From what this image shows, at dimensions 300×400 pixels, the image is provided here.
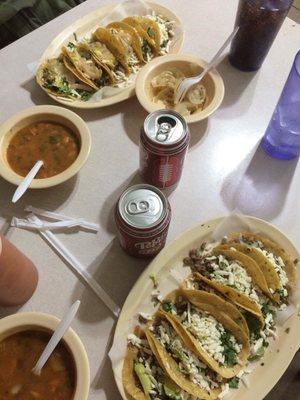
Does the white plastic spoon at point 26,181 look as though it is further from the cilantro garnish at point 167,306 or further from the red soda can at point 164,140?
the cilantro garnish at point 167,306

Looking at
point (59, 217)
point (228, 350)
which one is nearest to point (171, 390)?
point (228, 350)

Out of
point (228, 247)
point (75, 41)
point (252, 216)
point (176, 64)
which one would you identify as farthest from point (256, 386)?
point (75, 41)

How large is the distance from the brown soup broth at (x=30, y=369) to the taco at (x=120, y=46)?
3.08ft

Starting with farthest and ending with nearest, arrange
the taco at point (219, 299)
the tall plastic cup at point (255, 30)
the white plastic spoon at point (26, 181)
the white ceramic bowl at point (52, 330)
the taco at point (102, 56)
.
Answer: the taco at point (102, 56), the tall plastic cup at point (255, 30), the white plastic spoon at point (26, 181), the taco at point (219, 299), the white ceramic bowl at point (52, 330)

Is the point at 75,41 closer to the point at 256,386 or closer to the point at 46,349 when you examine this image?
the point at 46,349

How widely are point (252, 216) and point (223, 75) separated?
0.59 m

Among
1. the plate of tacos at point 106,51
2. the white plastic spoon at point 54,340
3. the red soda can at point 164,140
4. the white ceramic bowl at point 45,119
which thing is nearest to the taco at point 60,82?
the plate of tacos at point 106,51

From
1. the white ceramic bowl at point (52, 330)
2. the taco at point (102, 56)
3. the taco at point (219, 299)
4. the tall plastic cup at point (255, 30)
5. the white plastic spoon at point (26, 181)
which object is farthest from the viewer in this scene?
the taco at point (102, 56)

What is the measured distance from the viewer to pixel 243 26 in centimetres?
126

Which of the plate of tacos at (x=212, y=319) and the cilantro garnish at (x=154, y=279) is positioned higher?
the cilantro garnish at (x=154, y=279)

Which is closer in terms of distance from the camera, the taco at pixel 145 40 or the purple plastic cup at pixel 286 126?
the purple plastic cup at pixel 286 126

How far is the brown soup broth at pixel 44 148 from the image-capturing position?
106 cm

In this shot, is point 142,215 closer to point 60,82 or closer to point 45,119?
point 45,119

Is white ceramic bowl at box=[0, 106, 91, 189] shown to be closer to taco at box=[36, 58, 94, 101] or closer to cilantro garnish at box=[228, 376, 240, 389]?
taco at box=[36, 58, 94, 101]
